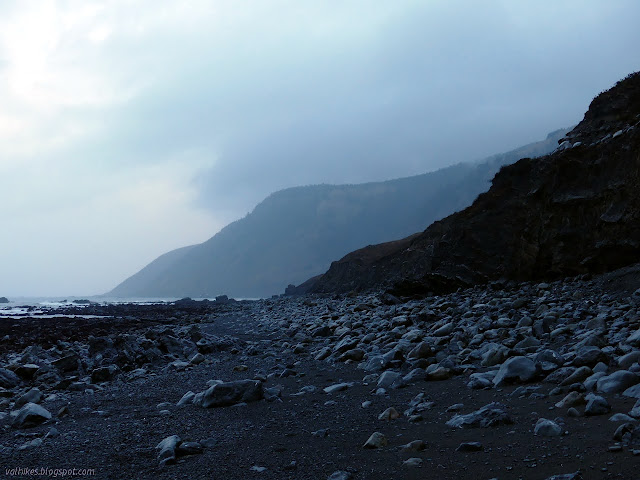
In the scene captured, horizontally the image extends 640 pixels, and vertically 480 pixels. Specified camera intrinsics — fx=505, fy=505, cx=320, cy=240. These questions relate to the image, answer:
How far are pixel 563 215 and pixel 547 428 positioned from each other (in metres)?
13.0

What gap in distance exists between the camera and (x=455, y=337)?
828cm

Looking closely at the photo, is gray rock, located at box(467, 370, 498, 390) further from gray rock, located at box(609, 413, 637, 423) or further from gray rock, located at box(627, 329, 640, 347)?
gray rock, located at box(609, 413, 637, 423)

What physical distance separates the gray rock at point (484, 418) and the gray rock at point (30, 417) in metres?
4.91

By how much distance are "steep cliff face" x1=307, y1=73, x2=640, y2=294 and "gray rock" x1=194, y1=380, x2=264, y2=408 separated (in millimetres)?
10504

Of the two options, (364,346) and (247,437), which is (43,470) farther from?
(364,346)

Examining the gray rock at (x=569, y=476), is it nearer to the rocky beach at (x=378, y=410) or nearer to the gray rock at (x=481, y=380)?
the rocky beach at (x=378, y=410)

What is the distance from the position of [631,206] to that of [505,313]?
524 centimetres

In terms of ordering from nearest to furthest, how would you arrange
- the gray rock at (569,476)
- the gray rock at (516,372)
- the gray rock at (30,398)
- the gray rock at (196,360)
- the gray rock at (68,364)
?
Answer: the gray rock at (569,476)
the gray rock at (516,372)
the gray rock at (30,398)
the gray rock at (196,360)
the gray rock at (68,364)

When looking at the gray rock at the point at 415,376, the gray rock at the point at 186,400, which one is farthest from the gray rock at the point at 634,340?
the gray rock at the point at 186,400

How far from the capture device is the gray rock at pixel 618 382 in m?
4.10

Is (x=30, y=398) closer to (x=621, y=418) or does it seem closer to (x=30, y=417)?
(x=30, y=417)

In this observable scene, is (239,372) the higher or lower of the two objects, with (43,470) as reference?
lower

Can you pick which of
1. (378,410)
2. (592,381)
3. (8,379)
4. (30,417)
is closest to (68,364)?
(8,379)

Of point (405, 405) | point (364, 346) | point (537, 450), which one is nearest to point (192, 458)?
point (405, 405)
